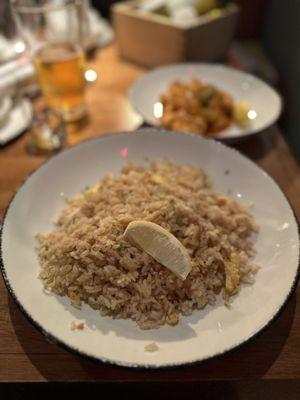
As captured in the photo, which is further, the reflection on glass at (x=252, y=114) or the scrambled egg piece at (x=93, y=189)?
the reflection on glass at (x=252, y=114)

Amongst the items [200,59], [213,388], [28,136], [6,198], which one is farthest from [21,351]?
[200,59]

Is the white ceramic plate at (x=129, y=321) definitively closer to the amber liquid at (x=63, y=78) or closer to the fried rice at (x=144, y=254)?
the fried rice at (x=144, y=254)

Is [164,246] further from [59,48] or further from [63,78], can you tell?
[59,48]

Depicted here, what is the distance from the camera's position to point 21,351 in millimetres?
1085

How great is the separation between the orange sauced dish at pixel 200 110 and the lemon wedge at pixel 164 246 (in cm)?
83

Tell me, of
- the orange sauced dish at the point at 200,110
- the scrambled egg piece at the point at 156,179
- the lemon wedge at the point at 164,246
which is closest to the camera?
the lemon wedge at the point at 164,246

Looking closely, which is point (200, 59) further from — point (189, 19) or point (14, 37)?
point (14, 37)

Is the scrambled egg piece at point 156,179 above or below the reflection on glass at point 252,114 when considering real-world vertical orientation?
above

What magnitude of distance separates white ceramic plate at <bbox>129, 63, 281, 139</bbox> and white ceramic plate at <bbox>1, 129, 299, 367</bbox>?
245mm

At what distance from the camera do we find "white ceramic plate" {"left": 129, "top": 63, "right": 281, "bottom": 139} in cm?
191

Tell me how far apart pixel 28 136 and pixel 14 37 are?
952mm

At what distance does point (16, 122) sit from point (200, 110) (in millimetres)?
930

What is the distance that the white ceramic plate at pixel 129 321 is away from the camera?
1.00 meters

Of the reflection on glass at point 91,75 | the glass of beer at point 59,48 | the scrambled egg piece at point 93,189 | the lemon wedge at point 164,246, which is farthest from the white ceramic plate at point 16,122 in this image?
the lemon wedge at point 164,246
